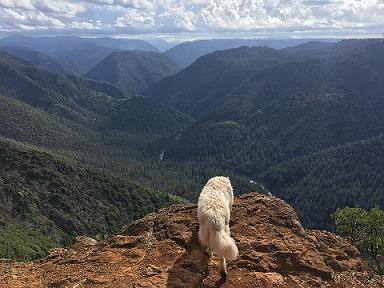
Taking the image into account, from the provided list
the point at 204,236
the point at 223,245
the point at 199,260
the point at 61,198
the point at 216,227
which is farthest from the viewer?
the point at 61,198

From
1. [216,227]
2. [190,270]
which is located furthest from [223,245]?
[190,270]

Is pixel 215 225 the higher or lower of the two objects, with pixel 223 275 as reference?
higher

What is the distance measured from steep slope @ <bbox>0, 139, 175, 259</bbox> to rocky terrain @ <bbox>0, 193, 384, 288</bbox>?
2980 inches

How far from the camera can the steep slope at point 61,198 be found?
108 m

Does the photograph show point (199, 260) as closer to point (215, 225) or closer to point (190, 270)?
point (190, 270)

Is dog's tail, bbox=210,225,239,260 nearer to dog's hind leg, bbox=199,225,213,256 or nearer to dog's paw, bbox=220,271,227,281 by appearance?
dog's hind leg, bbox=199,225,213,256

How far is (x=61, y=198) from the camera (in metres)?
123

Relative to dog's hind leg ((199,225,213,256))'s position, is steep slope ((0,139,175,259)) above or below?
below

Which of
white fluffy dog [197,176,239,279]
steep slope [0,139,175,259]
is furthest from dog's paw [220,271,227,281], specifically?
steep slope [0,139,175,259]

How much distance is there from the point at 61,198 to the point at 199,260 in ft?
365

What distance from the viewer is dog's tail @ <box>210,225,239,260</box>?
1699 cm

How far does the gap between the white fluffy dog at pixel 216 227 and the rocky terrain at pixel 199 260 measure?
100cm

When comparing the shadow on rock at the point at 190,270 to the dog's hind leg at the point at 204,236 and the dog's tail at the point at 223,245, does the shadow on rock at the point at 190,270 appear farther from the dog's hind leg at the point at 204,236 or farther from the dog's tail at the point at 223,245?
the dog's tail at the point at 223,245

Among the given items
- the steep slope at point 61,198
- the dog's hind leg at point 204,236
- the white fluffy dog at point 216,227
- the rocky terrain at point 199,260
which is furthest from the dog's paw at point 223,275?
the steep slope at point 61,198
